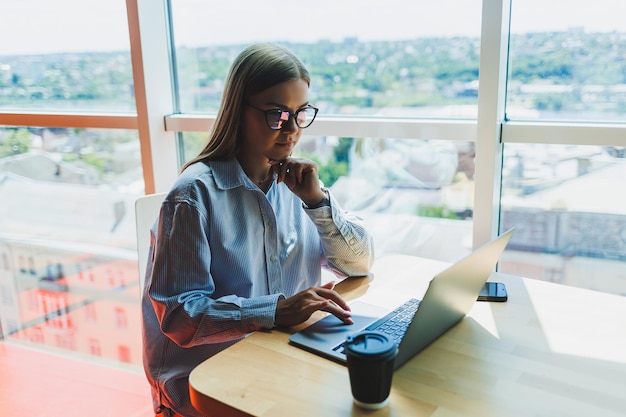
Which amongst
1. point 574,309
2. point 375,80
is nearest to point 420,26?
point 375,80

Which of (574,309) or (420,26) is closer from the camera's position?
(574,309)

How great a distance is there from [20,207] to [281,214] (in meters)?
1.99

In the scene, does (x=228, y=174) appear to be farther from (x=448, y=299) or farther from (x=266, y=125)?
(x=448, y=299)

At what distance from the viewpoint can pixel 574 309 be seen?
1.34m

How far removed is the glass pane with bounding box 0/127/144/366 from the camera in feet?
8.65

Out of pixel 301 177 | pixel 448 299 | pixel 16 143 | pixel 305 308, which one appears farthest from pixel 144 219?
pixel 16 143

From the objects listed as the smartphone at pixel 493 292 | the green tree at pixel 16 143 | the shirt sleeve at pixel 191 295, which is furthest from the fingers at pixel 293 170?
the green tree at pixel 16 143

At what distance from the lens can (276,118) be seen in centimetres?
139

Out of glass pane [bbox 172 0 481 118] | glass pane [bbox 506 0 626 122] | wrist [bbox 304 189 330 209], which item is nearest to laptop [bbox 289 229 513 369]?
wrist [bbox 304 189 330 209]

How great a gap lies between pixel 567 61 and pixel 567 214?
18.1 inches

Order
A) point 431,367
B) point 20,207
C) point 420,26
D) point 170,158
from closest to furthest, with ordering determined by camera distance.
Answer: point 431,367 → point 420,26 → point 170,158 → point 20,207

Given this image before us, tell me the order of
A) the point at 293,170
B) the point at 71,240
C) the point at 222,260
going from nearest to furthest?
the point at 222,260 → the point at 293,170 → the point at 71,240

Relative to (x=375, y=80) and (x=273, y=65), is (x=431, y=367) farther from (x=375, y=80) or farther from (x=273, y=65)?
(x=375, y=80)

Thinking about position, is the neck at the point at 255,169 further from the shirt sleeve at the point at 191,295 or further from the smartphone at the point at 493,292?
the smartphone at the point at 493,292
